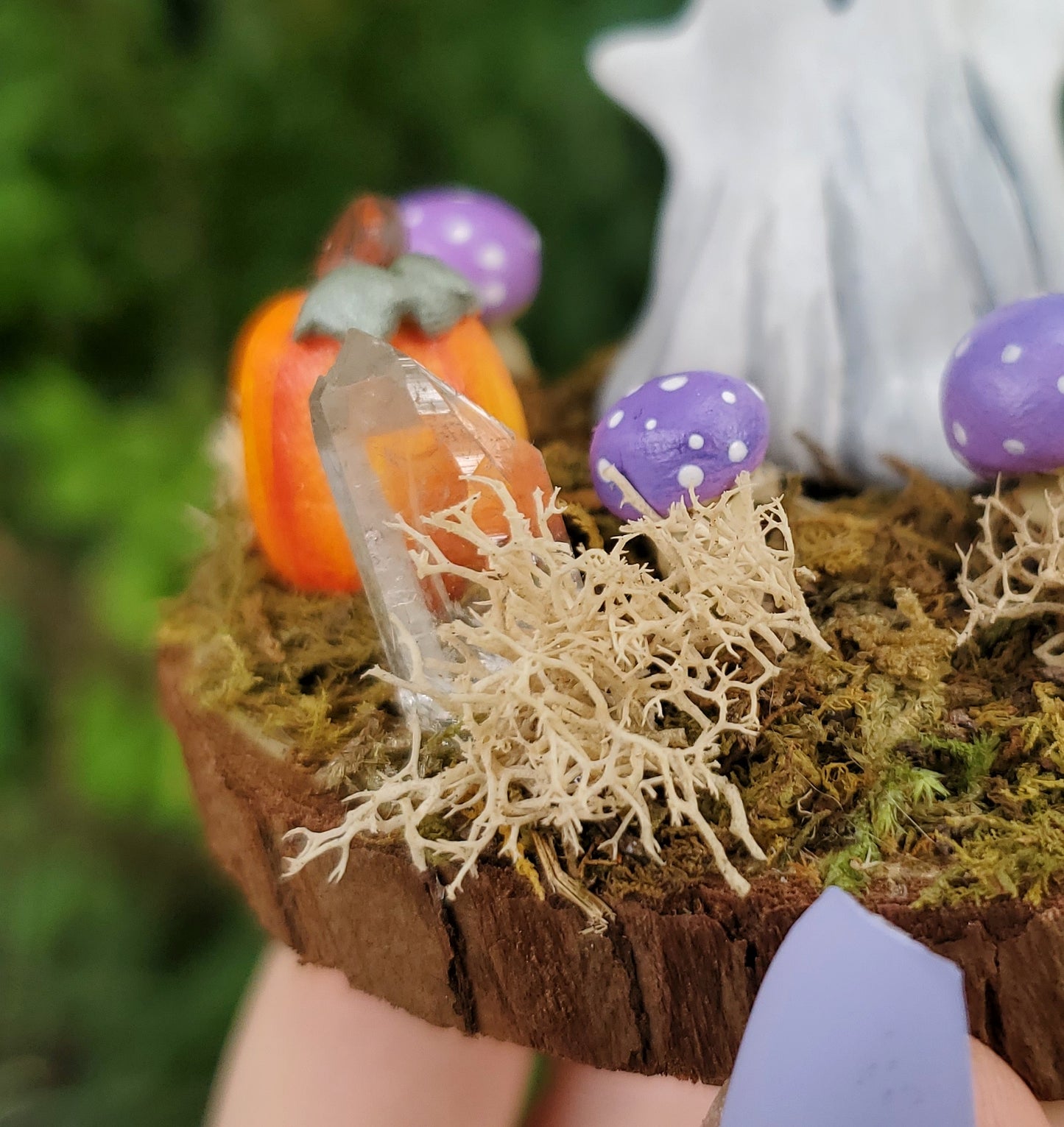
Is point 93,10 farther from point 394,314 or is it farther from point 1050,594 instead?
point 1050,594

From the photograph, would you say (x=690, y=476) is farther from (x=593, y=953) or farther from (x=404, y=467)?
(x=593, y=953)

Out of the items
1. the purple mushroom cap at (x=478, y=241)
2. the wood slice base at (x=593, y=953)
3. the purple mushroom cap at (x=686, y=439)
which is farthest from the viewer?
the purple mushroom cap at (x=478, y=241)

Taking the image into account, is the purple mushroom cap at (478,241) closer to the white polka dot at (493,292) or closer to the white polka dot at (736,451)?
the white polka dot at (493,292)

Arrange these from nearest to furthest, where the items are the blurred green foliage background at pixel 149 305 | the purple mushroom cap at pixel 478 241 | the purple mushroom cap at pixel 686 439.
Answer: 1. the purple mushroom cap at pixel 686 439
2. the purple mushroom cap at pixel 478 241
3. the blurred green foliage background at pixel 149 305

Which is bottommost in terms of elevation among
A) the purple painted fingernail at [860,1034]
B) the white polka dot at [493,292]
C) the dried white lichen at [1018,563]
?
the purple painted fingernail at [860,1034]

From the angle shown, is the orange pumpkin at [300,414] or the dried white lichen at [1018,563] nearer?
the dried white lichen at [1018,563]

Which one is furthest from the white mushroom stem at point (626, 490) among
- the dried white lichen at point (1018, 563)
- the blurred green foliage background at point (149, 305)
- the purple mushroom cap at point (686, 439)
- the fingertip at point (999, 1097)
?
the blurred green foliage background at point (149, 305)

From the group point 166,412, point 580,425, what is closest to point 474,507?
point 580,425

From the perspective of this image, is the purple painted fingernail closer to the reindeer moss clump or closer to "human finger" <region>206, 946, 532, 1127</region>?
the reindeer moss clump
